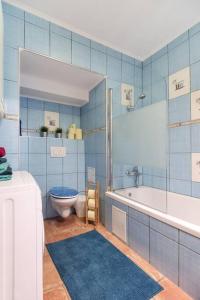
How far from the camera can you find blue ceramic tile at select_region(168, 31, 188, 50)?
1857mm

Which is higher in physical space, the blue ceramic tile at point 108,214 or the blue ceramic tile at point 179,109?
the blue ceramic tile at point 179,109

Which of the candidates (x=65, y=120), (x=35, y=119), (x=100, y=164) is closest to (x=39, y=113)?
(x=35, y=119)

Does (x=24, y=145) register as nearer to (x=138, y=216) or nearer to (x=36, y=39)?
(x=36, y=39)

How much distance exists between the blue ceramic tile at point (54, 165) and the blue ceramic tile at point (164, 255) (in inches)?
61.4

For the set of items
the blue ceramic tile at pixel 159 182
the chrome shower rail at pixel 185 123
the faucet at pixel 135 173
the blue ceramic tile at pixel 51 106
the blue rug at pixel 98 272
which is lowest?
the blue rug at pixel 98 272

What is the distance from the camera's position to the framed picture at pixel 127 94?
2145 millimetres

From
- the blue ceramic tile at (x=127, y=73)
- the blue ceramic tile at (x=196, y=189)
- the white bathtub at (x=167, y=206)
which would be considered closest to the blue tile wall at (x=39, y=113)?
the blue ceramic tile at (x=127, y=73)

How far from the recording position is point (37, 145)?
2.26 metres

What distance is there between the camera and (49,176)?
93.0 inches

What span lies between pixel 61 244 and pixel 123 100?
1867 millimetres

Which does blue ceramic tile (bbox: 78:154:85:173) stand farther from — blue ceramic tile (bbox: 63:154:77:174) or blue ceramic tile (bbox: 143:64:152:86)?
blue ceramic tile (bbox: 143:64:152:86)

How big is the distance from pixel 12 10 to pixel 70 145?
65.3 inches

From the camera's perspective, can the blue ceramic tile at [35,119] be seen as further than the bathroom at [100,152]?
Yes

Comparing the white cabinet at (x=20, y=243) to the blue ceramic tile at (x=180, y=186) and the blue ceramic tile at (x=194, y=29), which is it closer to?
the blue ceramic tile at (x=180, y=186)
